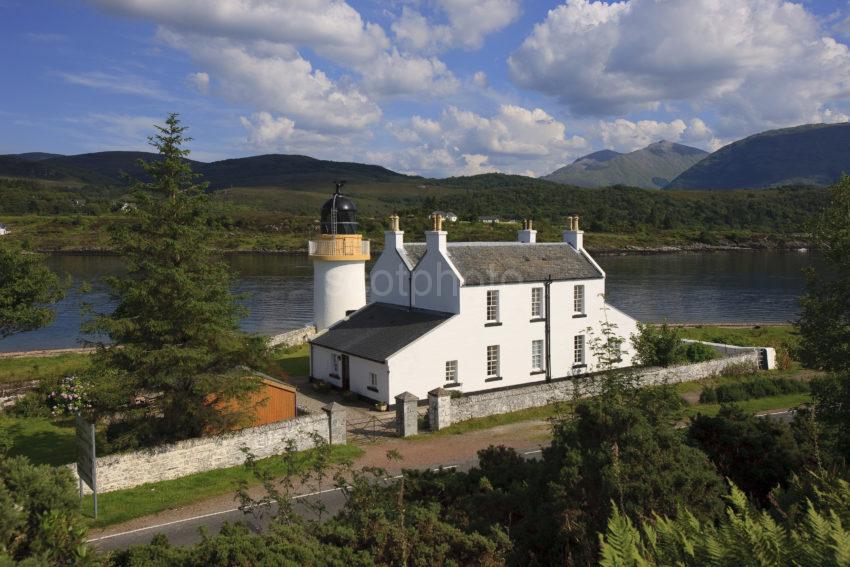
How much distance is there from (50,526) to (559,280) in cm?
2401

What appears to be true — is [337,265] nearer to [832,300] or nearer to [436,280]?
[436,280]

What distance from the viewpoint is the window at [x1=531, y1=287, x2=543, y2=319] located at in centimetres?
2834

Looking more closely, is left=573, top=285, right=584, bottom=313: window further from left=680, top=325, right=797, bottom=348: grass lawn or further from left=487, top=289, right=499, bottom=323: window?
left=680, top=325, right=797, bottom=348: grass lawn

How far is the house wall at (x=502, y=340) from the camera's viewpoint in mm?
25203

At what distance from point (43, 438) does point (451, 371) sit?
15259mm

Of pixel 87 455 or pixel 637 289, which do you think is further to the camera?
pixel 637 289

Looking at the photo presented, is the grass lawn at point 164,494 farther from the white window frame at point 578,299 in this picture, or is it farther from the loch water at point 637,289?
the loch water at point 637,289

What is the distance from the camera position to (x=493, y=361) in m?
27.5

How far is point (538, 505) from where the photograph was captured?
9930 mm

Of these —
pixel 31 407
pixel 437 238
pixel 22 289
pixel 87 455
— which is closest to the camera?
pixel 87 455

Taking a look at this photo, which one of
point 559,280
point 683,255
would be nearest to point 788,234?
point 683,255

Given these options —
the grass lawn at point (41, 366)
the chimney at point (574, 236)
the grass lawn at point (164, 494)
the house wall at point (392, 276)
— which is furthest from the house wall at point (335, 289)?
the grass lawn at point (164, 494)

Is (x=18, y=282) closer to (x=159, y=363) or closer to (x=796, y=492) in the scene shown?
(x=159, y=363)

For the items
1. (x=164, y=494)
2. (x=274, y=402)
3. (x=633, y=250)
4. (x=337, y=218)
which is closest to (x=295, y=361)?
(x=337, y=218)
